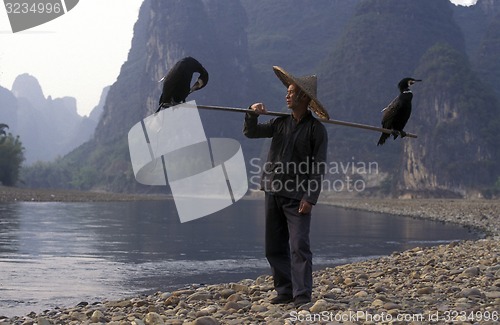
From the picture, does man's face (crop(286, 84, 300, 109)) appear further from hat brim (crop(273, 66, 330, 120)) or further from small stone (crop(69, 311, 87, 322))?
small stone (crop(69, 311, 87, 322))

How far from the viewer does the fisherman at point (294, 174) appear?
652 cm

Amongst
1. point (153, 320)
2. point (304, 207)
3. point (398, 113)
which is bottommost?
point (153, 320)

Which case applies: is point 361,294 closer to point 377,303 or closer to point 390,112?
point 377,303

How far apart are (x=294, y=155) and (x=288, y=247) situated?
1.06m

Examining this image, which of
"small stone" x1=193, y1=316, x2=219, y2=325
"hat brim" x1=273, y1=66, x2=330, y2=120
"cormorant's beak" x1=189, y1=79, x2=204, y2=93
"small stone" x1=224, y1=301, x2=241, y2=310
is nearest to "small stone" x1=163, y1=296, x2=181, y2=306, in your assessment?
"small stone" x1=224, y1=301, x2=241, y2=310

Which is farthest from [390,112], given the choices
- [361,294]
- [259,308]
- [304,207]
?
[259,308]

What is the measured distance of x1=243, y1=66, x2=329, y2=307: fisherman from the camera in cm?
652

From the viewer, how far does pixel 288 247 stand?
6961 millimetres

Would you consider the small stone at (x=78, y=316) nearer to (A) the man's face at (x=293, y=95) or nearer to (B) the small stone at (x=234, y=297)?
(B) the small stone at (x=234, y=297)

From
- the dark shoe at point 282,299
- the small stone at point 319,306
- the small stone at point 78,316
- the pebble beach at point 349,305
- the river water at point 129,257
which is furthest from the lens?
the river water at point 129,257

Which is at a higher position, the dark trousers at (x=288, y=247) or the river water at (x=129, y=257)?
the dark trousers at (x=288, y=247)

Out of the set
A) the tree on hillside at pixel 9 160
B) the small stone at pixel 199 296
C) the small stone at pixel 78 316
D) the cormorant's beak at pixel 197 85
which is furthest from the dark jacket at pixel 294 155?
the tree on hillside at pixel 9 160

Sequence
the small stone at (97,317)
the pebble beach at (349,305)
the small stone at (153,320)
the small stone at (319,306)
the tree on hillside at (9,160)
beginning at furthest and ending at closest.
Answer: the tree on hillside at (9,160) → the small stone at (97,317) → the small stone at (153,320) → the small stone at (319,306) → the pebble beach at (349,305)

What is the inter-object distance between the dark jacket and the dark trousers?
16cm
